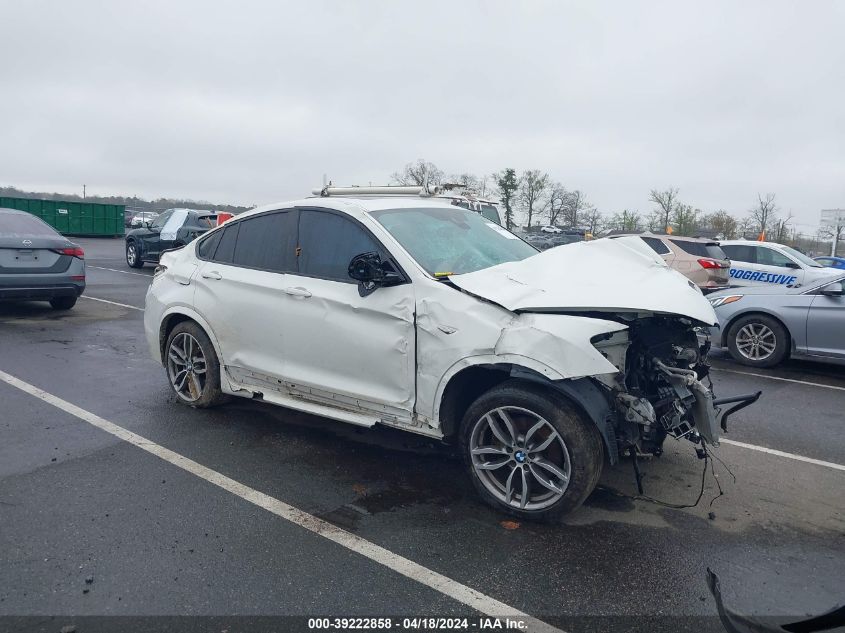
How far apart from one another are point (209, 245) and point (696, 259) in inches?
439

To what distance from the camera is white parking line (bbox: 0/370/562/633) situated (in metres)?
3.04

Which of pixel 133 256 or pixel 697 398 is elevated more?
pixel 133 256

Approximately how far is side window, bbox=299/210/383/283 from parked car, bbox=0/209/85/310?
267 inches

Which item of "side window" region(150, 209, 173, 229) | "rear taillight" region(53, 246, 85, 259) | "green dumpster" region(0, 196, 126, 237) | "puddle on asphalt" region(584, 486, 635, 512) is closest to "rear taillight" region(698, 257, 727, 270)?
"puddle on asphalt" region(584, 486, 635, 512)

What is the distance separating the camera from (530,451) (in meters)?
3.82

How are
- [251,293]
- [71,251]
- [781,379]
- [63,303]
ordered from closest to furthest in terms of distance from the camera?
[251,293] → [781,379] → [71,251] → [63,303]

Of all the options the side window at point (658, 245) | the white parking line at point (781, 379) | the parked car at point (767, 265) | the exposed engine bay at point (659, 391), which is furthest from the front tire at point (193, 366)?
the parked car at point (767, 265)

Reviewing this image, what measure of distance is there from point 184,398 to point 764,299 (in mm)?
7346

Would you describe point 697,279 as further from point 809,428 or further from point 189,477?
point 189,477

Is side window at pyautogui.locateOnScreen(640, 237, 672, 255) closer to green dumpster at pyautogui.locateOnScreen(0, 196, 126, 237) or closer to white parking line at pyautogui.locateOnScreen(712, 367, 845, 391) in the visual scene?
white parking line at pyautogui.locateOnScreen(712, 367, 845, 391)

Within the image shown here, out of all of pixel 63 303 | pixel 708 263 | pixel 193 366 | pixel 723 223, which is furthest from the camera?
pixel 723 223

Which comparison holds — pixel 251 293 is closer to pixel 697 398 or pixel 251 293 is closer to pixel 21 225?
pixel 697 398

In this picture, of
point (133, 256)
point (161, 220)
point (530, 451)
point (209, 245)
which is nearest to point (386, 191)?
point (209, 245)

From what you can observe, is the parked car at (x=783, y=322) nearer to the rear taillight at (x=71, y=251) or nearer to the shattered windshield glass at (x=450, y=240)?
the shattered windshield glass at (x=450, y=240)
